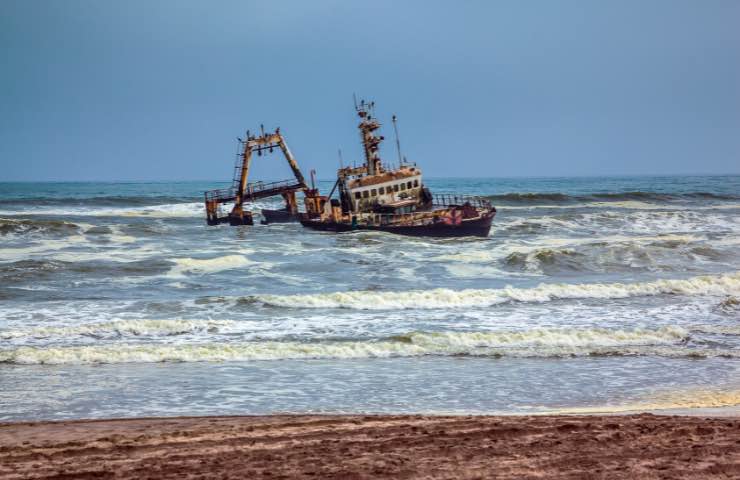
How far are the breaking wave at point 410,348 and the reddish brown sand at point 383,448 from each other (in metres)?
4.80

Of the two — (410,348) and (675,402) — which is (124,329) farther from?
(675,402)

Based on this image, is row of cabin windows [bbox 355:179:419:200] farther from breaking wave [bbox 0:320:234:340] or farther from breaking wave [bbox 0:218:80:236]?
breaking wave [bbox 0:320:234:340]

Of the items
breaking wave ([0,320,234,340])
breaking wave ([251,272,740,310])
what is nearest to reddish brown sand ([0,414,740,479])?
breaking wave ([0,320,234,340])

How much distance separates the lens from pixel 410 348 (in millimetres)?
14555

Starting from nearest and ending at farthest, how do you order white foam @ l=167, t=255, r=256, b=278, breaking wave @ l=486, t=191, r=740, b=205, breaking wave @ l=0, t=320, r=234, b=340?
breaking wave @ l=0, t=320, r=234, b=340
white foam @ l=167, t=255, r=256, b=278
breaking wave @ l=486, t=191, r=740, b=205

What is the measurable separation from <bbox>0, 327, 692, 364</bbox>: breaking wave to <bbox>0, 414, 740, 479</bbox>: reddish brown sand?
4798 mm

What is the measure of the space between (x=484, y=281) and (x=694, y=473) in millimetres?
18418

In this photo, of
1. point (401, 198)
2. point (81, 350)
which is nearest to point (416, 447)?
point (81, 350)

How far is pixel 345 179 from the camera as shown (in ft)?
144

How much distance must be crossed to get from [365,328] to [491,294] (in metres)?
5.60

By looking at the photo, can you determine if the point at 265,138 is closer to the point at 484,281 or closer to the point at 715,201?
the point at 484,281

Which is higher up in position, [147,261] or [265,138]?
[265,138]

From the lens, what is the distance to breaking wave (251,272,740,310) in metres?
20.2

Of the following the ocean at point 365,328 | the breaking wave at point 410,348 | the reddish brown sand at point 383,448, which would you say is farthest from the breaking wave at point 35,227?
the reddish brown sand at point 383,448
